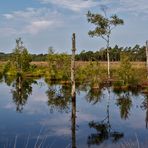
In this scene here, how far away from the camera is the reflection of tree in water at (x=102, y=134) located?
16797 mm

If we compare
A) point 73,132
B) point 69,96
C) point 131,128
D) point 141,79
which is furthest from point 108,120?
point 141,79

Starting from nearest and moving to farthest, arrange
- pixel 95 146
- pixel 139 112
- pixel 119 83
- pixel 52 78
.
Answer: pixel 95 146
pixel 139 112
pixel 119 83
pixel 52 78

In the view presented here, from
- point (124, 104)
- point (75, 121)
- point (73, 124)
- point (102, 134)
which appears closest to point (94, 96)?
point (124, 104)

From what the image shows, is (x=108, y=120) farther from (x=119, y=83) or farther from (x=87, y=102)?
(x=119, y=83)

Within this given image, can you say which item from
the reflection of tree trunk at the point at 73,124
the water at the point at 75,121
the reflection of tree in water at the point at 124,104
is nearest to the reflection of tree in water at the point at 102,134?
the water at the point at 75,121

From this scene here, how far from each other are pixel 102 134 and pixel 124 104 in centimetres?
1117

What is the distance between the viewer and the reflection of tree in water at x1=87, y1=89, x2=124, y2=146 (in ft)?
55.1

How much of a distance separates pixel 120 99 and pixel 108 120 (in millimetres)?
9439

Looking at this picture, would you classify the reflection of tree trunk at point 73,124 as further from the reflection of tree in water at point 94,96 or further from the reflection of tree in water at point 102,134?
the reflection of tree in water at point 94,96

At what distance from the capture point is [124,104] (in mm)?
29234

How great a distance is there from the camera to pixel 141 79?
147ft

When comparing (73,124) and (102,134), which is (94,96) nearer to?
(73,124)

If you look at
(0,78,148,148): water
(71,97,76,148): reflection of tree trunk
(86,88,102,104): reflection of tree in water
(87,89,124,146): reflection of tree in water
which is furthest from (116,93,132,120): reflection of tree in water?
(71,97,76,148): reflection of tree trunk

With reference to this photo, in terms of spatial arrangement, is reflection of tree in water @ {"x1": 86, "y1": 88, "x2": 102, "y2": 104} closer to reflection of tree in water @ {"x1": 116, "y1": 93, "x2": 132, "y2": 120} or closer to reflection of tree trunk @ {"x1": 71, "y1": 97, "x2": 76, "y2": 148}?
reflection of tree in water @ {"x1": 116, "y1": 93, "x2": 132, "y2": 120}
